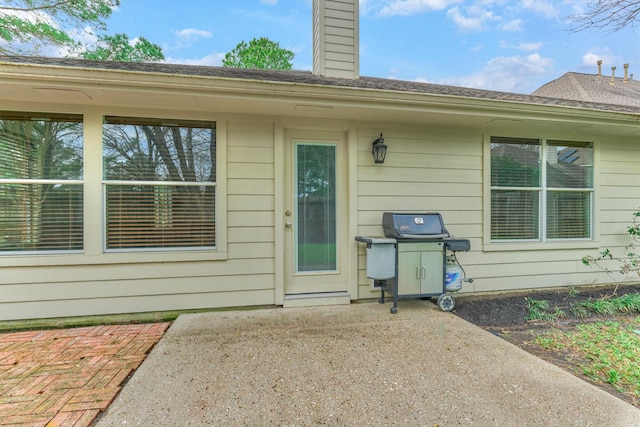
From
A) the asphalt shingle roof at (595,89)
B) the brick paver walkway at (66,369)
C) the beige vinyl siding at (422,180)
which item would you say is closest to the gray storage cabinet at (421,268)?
the beige vinyl siding at (422,180)

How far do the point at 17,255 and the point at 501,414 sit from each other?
414cm

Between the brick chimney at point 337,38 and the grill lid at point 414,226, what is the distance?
7.23 feet

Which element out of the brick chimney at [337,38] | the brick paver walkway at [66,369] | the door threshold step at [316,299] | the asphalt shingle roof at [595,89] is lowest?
the brick paver walkway at [66,369]

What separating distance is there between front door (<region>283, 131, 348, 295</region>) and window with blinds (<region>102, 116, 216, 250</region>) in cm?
88

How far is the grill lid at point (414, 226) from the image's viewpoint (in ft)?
10.4

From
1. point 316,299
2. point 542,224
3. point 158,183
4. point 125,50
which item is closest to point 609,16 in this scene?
point 542,224

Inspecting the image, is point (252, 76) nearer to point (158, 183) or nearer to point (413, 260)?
point (158, 183)

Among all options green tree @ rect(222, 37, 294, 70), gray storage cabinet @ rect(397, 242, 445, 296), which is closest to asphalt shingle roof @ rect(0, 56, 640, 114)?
gray storage cabinet @ rect(397, 242, 445, 296)

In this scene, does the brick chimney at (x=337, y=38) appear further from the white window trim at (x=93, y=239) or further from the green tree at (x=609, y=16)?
the green tree at (x=609, y=16)

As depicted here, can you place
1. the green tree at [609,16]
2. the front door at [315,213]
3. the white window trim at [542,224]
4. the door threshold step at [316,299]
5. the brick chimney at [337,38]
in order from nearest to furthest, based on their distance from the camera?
the door threshold step at [316,299]
the front door at [315,213]
the green tree at [609,16]
the white window trim at [542,224]
the brick chimney at [337,38]

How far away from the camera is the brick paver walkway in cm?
161

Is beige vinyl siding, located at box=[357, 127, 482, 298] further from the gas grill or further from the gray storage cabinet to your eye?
the gray storage cabinet

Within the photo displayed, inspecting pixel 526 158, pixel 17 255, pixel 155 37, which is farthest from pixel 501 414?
pixel 155 37

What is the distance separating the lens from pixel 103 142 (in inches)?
117
